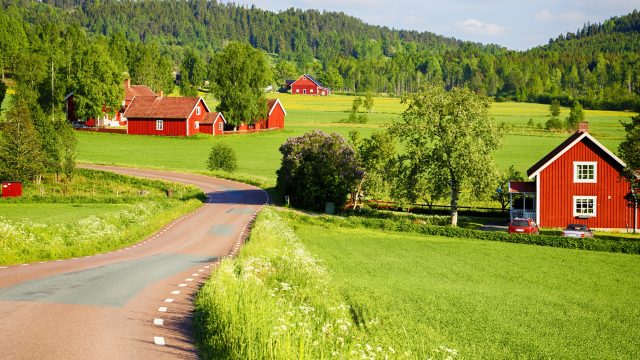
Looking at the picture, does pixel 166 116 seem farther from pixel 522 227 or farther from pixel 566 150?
pixel 522 227

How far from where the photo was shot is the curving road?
46.9ft

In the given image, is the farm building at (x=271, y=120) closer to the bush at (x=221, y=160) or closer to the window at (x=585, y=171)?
the bush at (x=221, y=160)

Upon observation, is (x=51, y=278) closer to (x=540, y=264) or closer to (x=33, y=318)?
(x=33, y=318)

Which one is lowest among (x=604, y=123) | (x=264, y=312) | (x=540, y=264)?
(x=540, y=264)

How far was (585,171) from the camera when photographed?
5319 cm

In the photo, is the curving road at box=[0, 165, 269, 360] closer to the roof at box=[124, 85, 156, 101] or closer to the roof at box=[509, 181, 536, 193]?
the roof at box=[509, 181, 536, 193]

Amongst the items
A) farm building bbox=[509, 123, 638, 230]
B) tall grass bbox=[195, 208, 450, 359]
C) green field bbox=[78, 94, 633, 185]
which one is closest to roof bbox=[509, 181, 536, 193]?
farm building bbox=[509, 123, 638, 230]

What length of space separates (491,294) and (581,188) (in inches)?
1198

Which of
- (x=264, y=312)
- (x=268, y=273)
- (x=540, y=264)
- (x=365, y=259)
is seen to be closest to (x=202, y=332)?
(x=264, y=312)

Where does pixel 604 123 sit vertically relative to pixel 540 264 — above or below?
above

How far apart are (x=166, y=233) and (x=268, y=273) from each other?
1869 centimetres

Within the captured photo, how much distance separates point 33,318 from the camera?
1644 cm

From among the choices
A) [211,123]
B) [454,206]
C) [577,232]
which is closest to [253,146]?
[211,123]

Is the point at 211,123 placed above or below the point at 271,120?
below
